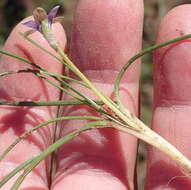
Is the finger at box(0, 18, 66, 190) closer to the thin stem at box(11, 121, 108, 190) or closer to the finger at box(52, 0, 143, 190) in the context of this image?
the finger at box(52, 0, 143, 190)

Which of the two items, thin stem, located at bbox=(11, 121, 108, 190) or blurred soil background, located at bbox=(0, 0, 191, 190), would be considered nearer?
thin stem, located at bbox=(11, 121, 108, 190)

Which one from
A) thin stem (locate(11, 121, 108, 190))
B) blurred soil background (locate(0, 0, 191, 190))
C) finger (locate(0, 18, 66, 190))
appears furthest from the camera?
blurred soil background (locate(0, 0, 191, 190))

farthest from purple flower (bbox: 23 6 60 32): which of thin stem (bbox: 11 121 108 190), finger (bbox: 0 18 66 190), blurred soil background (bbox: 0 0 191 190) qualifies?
blurred soil background (bbox: 0 0 191 190)

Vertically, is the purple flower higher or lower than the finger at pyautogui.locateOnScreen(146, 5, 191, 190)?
higher

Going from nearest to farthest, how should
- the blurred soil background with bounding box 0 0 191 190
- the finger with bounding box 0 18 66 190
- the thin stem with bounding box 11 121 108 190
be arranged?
1. the thin stem with bounding box 11 121 108 190
2. the finger with bounding box 0 18 66 190
3. the blurred soil background with bounding box 0 0 191 190

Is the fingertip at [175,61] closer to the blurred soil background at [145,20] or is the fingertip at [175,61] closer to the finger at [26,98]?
the finger at [26,98]

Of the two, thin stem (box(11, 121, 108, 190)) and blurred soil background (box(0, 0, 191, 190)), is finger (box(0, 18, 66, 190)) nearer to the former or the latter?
thin stem (box(11, 121, 108, 190))

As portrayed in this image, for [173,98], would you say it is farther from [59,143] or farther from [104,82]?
[59,143]

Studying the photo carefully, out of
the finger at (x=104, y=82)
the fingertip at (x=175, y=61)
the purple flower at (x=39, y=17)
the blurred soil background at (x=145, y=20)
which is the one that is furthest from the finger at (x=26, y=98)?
the blurred soil background at (x=145, y=20)
